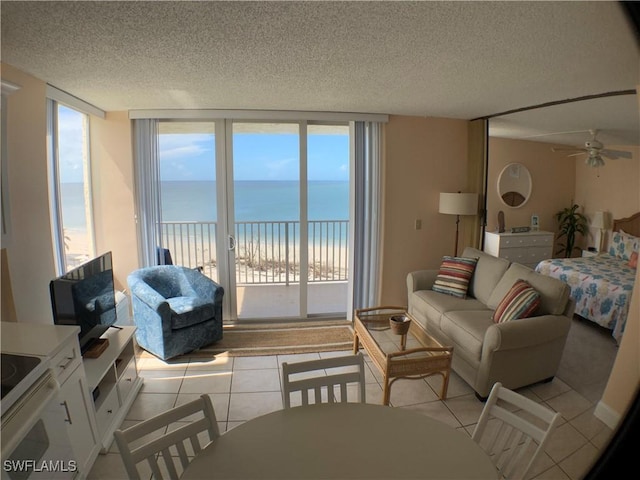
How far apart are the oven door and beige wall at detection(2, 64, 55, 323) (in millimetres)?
930

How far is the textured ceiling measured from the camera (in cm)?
146

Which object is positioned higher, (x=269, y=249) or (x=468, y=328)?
(x=269, y=249)

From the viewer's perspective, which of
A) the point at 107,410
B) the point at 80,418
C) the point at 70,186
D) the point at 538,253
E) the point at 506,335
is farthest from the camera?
the point at 538,253

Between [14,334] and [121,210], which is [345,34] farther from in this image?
[121,210]

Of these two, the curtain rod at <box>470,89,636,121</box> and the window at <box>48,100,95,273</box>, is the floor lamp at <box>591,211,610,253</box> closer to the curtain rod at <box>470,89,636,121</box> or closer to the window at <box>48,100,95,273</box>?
the curtain rod at <box>470,89,636,121</box>

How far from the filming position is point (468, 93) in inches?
109

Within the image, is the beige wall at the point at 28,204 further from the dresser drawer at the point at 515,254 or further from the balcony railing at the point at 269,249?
the dresser drawer at the point at 515,254

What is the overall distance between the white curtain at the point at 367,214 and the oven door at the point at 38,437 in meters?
2.95

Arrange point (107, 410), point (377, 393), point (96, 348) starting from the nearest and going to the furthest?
point (107, 410) → point (96, 348) → point (377, 393)

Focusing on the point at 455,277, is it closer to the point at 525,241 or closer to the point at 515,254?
the point at 515,254

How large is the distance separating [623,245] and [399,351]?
3.28m

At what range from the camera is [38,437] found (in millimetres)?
1444

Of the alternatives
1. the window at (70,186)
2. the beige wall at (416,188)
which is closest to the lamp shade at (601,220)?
the beige wall at (416,188)

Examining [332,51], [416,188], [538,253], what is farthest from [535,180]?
[332,51]
